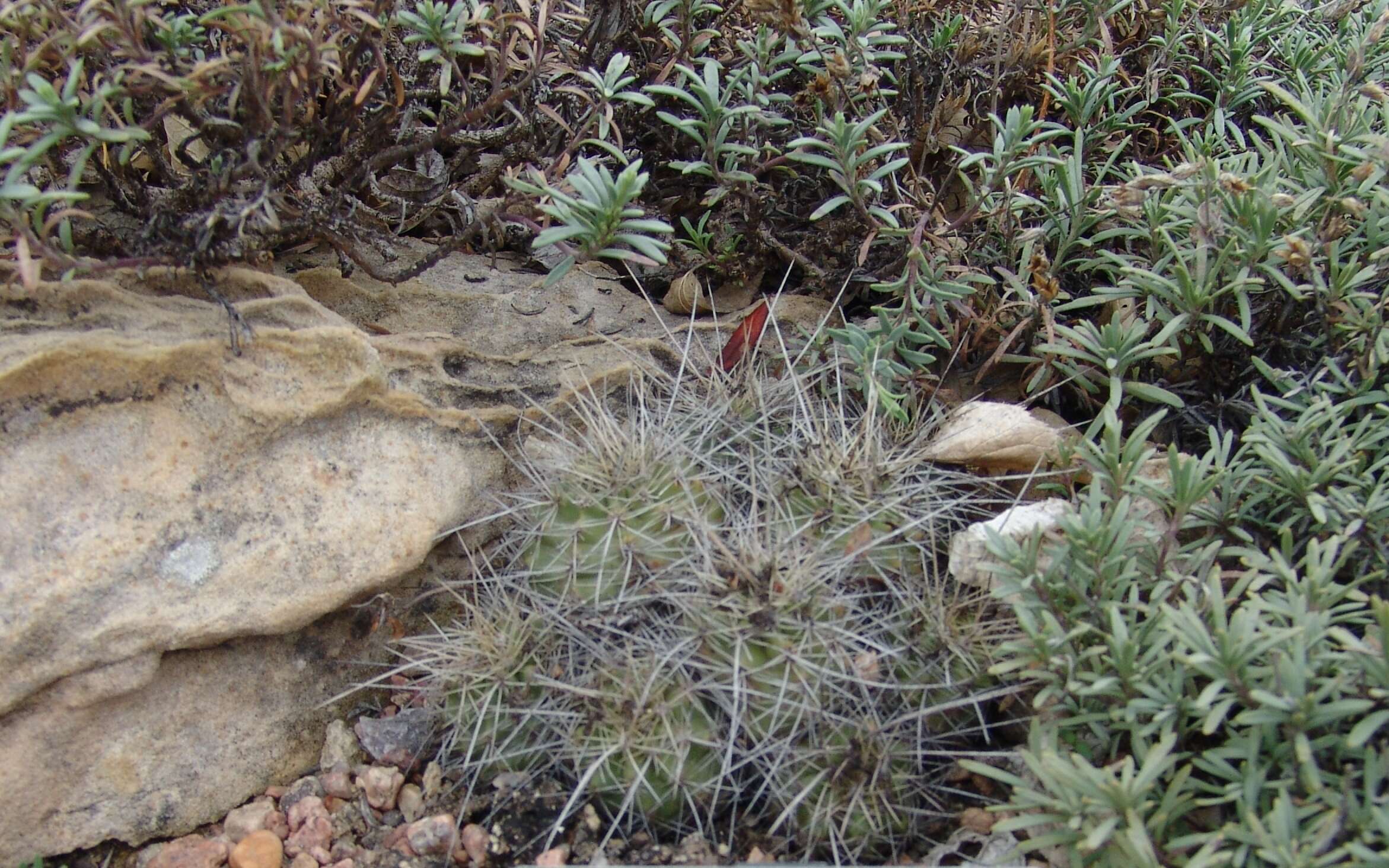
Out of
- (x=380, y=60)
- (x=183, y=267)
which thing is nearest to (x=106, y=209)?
(x=183, y=267)

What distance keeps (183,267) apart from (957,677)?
1899 mm

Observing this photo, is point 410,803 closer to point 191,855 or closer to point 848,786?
point 191,855

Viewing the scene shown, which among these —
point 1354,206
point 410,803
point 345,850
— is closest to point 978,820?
point 410,803

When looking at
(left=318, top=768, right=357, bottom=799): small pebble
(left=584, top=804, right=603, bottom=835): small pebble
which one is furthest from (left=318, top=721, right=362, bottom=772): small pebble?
(left=584, top=804, right=603, bottom=835): small pebble

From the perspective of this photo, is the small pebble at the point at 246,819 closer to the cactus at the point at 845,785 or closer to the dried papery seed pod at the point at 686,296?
the cactus at the point at 845,785

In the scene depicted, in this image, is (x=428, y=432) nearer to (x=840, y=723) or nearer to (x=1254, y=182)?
(x=840, y=723)

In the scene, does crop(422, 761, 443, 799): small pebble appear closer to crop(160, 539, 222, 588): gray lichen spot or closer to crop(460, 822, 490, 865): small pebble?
crop(460, 822, 490, 865): small pebble

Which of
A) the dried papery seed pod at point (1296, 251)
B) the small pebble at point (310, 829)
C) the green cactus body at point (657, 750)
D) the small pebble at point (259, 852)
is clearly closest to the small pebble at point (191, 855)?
the small pebble at point (259, 852)

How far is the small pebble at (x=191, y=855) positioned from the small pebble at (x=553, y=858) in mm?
712

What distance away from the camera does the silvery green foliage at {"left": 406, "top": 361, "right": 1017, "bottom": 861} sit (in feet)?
6.46

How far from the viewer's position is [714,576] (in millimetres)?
2025

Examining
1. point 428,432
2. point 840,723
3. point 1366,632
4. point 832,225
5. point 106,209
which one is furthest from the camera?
point 832,225

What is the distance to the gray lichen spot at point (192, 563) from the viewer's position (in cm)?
208

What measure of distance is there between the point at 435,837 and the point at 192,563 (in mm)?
752
